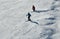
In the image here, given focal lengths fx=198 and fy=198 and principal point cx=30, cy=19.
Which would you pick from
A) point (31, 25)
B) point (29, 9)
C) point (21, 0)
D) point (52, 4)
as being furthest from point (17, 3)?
point (31, 25)

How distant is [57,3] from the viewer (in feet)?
30.0

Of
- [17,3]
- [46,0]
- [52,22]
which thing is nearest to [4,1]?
[17,3]

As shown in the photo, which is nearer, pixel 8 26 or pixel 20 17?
pixel 8 26

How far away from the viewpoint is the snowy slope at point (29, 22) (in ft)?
23.7

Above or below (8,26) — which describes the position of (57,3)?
above

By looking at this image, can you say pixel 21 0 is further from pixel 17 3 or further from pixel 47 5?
pixel 47 5

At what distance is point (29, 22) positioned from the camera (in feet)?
26.3

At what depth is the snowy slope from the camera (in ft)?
23.7

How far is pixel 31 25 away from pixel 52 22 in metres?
0.84

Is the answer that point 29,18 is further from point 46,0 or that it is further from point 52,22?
point 46,0

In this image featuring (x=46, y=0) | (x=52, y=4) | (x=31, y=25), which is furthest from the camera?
(x=46, y=0)

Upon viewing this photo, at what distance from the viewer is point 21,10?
364 inches

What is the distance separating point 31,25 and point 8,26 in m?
0.97

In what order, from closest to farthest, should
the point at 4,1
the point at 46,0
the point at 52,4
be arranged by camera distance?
the point at 52,4, the point at 46,0, the point at 4,1
